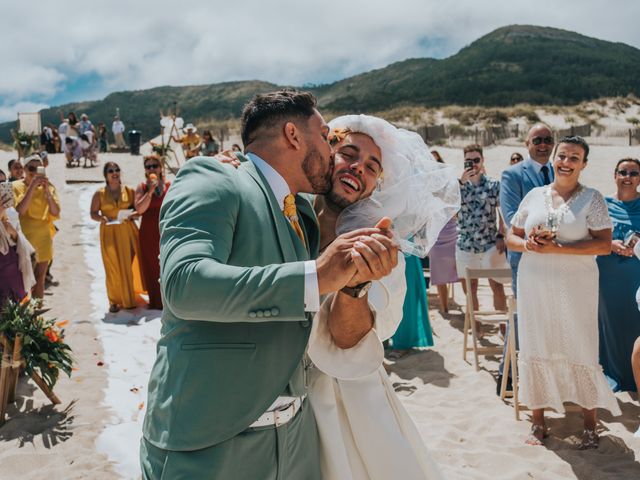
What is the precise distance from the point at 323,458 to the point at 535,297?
298cm

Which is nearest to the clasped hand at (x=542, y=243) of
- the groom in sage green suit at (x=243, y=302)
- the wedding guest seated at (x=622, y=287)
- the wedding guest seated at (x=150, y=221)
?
the wedding guest seated at (x=622, y=287)

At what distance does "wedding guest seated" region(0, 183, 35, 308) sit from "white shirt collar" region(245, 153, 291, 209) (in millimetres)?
4660

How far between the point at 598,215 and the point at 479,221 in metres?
3.34

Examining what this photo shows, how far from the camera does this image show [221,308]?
→ 5.02 feet

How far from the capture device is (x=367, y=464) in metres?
2.39

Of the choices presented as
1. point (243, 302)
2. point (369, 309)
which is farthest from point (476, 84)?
point (243, 302)

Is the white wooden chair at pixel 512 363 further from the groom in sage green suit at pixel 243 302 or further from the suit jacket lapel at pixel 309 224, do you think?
the groom in sage green suit at pixel 243 302

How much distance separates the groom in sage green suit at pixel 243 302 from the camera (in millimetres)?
1552

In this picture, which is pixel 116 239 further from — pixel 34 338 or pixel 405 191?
pixel 405 191

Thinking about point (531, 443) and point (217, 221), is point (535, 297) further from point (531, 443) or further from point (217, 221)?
point (217, 221)

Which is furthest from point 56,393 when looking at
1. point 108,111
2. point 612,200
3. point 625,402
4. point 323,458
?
point 108,111

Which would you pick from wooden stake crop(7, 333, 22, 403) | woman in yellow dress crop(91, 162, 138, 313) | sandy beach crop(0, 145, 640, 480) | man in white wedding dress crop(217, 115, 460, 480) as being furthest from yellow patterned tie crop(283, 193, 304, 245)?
woman in yellow dress crop(91, 162, 138, 313)

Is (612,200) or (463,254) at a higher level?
(612,200)

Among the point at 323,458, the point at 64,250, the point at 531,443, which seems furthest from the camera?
the point at 64,250
